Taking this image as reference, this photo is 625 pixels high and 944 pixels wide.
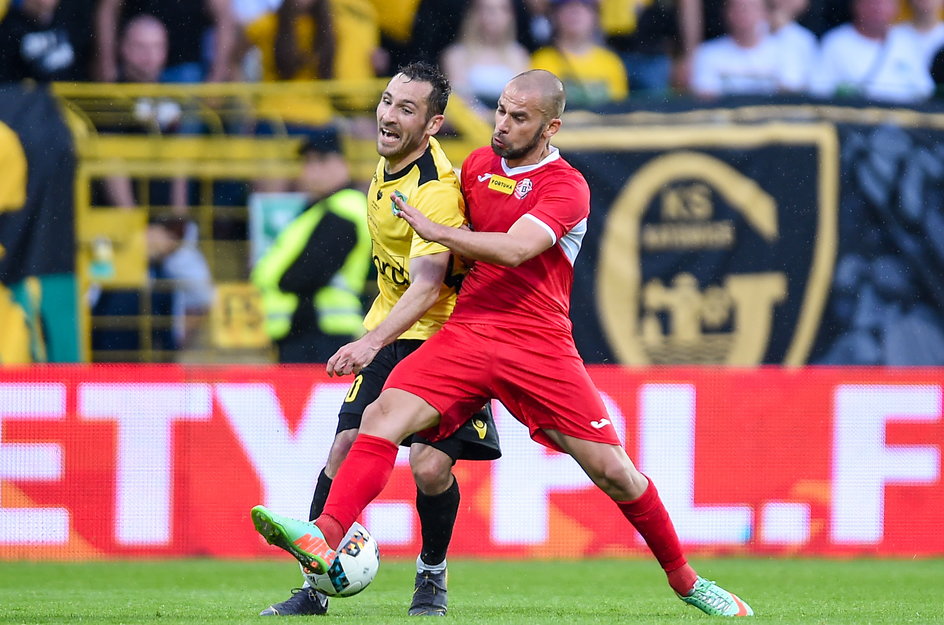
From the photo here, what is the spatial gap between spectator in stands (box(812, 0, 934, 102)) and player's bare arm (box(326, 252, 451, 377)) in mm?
6927

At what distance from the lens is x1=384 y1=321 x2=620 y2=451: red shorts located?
5027 millimetres

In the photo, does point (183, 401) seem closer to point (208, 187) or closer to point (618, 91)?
point (208, 187)

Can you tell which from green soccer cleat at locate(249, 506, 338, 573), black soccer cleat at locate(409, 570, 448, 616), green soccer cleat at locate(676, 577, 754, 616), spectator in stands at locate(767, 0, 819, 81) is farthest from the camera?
spectator in stands at locate(767, 0, 819, 81)

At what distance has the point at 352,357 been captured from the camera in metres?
4.88

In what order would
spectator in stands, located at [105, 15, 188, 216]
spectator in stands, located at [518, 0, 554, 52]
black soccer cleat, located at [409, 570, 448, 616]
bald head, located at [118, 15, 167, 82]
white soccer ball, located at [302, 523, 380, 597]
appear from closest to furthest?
white soccer ball, located at [302, 523, 380, 597] → black soccer cleat, located at [409, 570, 448, 616] → spectator in stands, located at [105, 15, 188, 216] → bald head, located at [118, 15, 167, 82] → spectator in stands, located at [518, 0, 554, 52]

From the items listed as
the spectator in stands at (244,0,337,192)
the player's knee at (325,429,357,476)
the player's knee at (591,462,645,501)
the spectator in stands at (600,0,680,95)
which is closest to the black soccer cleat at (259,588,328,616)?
the player's knee at (325,429,357,476)

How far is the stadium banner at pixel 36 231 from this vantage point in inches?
367

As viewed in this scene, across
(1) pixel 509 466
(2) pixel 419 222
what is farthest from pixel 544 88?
(1) pixel 509 466

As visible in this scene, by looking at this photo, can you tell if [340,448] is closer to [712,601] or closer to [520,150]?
[520,150]

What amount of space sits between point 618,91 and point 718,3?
3.79 ft

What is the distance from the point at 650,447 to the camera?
8.55 meters

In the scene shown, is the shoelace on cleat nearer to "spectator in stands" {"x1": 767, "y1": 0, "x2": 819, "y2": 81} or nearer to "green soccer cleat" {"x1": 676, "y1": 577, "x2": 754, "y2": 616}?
"green soccer cleat" {"x1": 676, "y1": 577, "x2": 754, "y2": 616}

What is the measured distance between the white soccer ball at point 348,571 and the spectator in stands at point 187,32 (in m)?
6.02

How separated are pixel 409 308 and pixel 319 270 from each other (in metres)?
4.55
